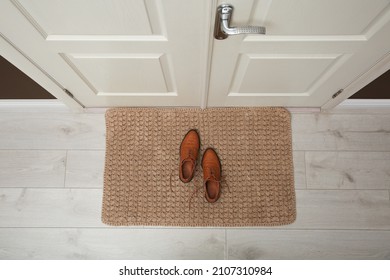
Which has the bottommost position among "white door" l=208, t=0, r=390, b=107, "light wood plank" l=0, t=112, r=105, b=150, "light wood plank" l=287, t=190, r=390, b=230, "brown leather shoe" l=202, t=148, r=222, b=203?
"light wood plank" l=287, t=190, r=390, b=230

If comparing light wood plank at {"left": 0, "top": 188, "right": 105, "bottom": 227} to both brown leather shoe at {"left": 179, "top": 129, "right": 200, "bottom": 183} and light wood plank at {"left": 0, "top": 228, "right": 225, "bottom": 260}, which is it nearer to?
light wood plank at {"left": 0, "top": 228, "right": 225, "bottom": 260}

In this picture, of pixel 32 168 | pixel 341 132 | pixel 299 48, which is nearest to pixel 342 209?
pixel 341 132

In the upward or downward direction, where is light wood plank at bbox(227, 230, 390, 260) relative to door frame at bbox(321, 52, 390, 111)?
downward

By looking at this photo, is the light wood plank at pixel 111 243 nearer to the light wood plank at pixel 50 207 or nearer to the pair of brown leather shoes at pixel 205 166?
the light wood plank at pixel 50 207

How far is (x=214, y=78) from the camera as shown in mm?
1013

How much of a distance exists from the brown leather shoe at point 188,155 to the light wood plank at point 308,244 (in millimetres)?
343

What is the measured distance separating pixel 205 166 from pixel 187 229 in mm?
317

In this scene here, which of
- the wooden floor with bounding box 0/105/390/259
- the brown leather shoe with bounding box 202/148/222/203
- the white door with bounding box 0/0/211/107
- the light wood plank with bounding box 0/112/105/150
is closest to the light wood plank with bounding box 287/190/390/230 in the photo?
the wooden floor with bounding box 0/105/390/259

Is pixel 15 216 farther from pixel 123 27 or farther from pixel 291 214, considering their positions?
pixel 291 214

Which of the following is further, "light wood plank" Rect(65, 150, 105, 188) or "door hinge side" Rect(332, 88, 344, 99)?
"light wood plank" Rect(65, 150, 105, 188)

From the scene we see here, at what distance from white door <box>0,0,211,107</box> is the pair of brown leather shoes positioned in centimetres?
27

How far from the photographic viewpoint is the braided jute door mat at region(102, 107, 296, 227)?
130 centimetres

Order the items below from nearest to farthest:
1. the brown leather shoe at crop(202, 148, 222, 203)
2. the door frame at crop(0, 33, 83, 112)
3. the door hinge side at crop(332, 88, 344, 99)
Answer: the door frame at crop(0, 33, 83, 112), the door hinge side at crop(332, 88, 344, 99), the brown leather shoe at crop(202, 148, 222, 203)

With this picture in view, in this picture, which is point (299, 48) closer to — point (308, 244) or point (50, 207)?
point (308, 244)
